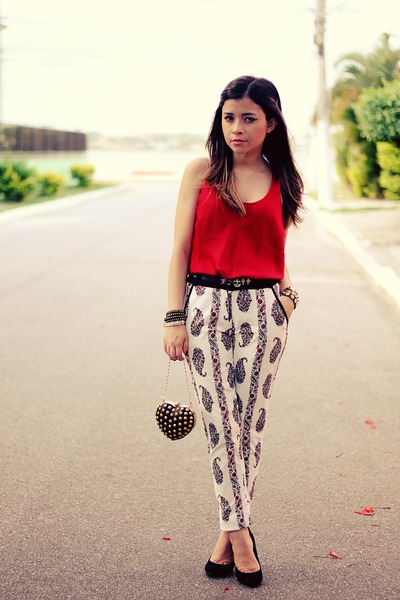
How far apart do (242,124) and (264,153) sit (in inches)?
9.8

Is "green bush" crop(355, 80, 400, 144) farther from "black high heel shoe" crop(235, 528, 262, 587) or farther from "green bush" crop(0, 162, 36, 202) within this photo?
"black high heel shoe" crop(235, 528, 262, 587)

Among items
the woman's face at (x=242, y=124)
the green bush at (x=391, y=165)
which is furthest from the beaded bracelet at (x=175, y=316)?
the green bush at (x=391, y=165)

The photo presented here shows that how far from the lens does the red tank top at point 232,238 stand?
326 centimetres

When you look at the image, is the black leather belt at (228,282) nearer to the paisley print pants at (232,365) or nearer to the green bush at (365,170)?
the paisley print pants at (232,365)

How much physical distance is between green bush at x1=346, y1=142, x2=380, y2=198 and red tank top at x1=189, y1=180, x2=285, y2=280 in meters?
25.0

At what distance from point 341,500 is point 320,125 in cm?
2533

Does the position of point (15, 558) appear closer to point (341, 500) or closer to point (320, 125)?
point (341, 500)

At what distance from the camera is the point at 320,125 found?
28.5 metres

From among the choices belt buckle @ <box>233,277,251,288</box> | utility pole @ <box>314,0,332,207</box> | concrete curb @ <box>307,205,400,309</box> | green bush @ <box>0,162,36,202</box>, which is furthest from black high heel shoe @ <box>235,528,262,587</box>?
green bush @ <box>0,162,36,202</box>

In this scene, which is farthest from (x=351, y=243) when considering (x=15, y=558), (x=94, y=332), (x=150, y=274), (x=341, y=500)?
(x=15, y=558)

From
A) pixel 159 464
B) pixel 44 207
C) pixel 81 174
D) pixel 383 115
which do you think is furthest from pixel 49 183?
pixel 159 464

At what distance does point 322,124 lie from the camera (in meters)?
28.4

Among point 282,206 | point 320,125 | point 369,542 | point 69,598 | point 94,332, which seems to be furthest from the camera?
point 320,125

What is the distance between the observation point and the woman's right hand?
10.8 ft
